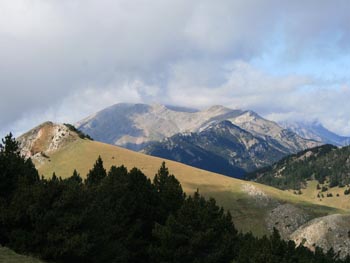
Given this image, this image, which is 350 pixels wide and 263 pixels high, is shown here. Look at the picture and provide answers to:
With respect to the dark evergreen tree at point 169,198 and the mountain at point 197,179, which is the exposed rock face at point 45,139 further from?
the dark evergreen tree at point 169,198

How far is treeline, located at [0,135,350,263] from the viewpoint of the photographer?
37.6 meters

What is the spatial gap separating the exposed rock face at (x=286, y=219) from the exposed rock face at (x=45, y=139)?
86.2m

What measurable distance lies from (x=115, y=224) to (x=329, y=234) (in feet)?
191

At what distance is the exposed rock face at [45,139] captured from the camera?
158500 millimetres

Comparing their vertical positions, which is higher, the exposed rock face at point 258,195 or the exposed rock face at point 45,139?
the exposed rock face at point 45,139

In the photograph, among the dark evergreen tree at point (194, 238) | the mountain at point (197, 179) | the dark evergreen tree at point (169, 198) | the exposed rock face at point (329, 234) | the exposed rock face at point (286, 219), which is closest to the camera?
the dark evergreen tree at point (194, 238)

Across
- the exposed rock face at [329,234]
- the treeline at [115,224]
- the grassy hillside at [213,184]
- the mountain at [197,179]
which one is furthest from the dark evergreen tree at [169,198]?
Result: the mountain at [197,179]

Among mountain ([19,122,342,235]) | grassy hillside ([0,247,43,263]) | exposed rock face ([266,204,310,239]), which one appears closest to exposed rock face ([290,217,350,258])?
exposed rock face ([266,204,310,239])

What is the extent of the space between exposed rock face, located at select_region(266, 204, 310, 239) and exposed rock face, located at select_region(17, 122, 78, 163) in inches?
3393

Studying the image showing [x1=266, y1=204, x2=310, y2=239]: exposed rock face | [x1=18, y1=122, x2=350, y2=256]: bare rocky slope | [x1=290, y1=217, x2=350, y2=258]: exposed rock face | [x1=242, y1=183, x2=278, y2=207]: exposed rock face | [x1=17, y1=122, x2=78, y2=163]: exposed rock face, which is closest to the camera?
[x1=290, y1=217, x2=350, y2=258]: exposed rock face

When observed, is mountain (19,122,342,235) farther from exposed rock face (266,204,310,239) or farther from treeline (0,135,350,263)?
treeline (0,135,350,263)

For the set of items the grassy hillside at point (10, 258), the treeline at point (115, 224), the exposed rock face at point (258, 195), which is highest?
the exposed rock face at point (258, 195)

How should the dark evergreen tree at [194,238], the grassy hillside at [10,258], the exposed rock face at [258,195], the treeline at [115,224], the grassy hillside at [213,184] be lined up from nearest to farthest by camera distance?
the grassy hillside at [10,258] → the treeline at [115,224] → the dark evergreen tree at [194,238] → the grassy hillside at [213,184] → the exposed rock face at [258,195]

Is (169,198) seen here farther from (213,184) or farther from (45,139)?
(45,139)
